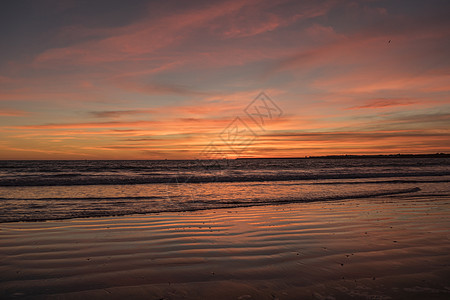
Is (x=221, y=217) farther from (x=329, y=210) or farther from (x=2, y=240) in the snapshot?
(x=2, y=240)

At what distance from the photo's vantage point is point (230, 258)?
16.2ft

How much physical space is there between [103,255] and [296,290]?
3.32 meters

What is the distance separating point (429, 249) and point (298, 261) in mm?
2476

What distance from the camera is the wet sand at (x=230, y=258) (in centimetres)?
367

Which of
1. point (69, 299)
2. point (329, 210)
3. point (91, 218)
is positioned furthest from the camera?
point (329, 210)

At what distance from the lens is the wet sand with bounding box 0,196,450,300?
367 centimetres

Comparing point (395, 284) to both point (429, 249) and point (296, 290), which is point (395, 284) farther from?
point (429, 249)

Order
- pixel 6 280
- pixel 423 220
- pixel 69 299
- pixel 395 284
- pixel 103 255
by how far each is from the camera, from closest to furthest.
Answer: pixel 69 299 → pixel 395 284 → pixel 6 280 → pixel 103 255 → pixel 423 220

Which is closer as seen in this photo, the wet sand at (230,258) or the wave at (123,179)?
the wet sand at (230,258)

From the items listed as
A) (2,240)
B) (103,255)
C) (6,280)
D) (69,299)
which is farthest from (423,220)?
(2,240)

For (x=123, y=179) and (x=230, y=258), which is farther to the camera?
(x=123, y=179)

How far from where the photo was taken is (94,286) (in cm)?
383

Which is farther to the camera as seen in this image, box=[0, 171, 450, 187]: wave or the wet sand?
box=[0, 171, 450, 187]: wave

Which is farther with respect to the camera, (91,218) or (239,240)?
(91,218)
